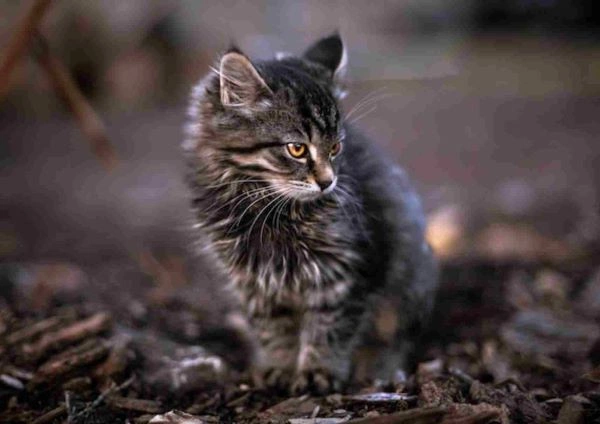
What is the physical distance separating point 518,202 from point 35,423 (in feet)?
16.6

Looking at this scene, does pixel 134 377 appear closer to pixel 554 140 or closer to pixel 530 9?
pixel 554 140

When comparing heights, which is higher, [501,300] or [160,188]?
[160,188]

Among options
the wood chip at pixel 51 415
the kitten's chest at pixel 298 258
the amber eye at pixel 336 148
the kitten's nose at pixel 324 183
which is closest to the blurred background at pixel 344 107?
the amber eye at pixel 336 148

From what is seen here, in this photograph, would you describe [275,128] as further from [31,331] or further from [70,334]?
[31,331]

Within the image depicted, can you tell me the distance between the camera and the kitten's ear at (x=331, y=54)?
13.6 feet

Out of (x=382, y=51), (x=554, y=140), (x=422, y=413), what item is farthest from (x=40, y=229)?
(x=382, y=51)

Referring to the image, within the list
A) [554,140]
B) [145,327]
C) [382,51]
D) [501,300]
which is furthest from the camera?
[382,51]

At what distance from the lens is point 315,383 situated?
397 cm

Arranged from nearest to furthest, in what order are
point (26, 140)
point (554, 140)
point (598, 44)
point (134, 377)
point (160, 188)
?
1. point (134, 377)
2. point (160, 188)
3. point (554, 140)
4. point (26, 140)
5. point (598, 44)

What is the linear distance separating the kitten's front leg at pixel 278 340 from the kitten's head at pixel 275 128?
85 cm

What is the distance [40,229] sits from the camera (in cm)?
718

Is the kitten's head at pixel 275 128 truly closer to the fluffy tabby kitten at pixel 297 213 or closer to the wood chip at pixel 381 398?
the fluffy tabby kitten at pixel 297 213

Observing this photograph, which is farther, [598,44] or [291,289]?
[598,44]

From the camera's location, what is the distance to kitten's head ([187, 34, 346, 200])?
12.0 feet
